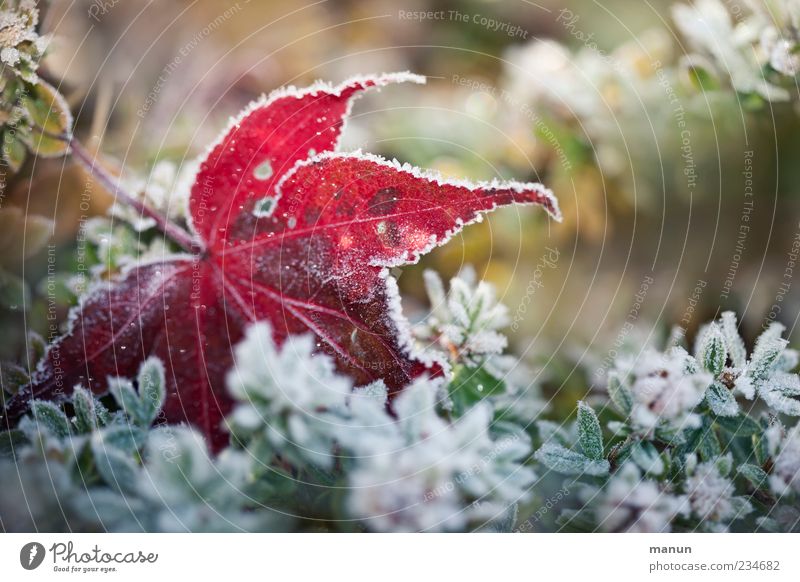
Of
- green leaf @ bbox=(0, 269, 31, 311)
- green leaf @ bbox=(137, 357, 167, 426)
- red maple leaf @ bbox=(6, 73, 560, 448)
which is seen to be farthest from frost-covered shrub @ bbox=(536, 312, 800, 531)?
green leaf @ bbox=(0, 269, 31, 311)

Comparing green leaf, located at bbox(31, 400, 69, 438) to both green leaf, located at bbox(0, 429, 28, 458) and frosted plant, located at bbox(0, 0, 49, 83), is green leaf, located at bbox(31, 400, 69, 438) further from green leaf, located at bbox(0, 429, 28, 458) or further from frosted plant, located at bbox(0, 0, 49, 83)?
frosted plant, located at bbox(0, 0, 49, 83)

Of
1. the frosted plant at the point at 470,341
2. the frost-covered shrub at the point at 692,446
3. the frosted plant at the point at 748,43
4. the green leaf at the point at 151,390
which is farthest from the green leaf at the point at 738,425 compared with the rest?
the green leaf at the point at 151,390

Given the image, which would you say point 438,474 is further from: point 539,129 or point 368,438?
point 539,129

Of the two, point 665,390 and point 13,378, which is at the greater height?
point 13,378

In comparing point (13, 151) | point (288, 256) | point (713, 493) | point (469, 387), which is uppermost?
point (13, 151)

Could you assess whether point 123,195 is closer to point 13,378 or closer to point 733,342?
point 13,378

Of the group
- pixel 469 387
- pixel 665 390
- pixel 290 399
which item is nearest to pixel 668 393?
pixel 665 390
